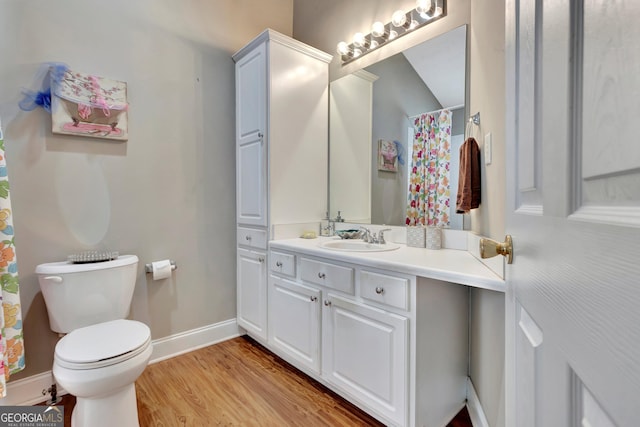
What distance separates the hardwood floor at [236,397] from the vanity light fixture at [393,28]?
2.22 m

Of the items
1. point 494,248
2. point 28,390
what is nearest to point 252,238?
point 28,390

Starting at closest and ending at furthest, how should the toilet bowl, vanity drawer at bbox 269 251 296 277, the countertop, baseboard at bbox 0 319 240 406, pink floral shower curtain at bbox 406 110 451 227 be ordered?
the countertop < the toilet bowl < baseboard at bbox 0 319 240 406 < pink floral shower curtain at bbox 406 110 451 227 < vanity drawer at bbox 269 251 296 277

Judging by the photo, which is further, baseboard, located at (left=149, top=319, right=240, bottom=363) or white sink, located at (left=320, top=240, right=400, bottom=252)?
baseboard, located at (left=149, top=319, right=240, bottom=363)

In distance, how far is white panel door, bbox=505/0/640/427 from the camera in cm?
27

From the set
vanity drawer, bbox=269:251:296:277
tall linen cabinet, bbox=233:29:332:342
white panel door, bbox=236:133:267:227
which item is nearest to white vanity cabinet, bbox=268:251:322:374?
vanity drawer, bbox=269:251:296:277

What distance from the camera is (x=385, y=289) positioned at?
4.40 feet

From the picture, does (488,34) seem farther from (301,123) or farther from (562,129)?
(301,123)

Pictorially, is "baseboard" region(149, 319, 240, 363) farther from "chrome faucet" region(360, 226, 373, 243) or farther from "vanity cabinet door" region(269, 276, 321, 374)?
"chrome faucet" region(360, 226, 373, 243)

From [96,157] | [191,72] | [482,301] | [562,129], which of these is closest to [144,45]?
[191,72]

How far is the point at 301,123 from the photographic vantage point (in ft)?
7.32

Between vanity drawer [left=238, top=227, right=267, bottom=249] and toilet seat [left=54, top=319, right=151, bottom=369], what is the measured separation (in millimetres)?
862

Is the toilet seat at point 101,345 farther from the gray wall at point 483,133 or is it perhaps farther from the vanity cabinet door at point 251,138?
the gray wall at point 483,133

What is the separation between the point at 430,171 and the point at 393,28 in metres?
0.99
